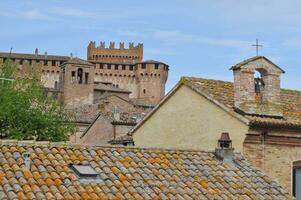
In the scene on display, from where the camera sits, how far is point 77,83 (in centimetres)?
10169

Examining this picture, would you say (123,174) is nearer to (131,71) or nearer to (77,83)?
(77,83)

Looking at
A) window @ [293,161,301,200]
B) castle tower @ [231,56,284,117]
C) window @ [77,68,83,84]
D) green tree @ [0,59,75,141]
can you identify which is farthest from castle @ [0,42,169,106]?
window @ [293,161,301,200]

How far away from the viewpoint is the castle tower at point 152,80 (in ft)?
403

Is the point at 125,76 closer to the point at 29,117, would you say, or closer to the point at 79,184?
the point at 29,117

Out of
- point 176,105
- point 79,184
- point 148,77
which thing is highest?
point 148,77

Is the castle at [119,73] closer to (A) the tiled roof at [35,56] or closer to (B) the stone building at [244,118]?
(A) the tiled roof at [35,56]

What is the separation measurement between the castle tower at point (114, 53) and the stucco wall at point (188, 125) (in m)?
117

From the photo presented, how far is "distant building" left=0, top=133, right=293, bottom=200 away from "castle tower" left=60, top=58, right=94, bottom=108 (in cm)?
8375

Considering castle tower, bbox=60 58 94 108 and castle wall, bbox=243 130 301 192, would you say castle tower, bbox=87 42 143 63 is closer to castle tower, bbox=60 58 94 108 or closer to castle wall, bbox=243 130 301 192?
castle tower, bbox=60 58 94 108

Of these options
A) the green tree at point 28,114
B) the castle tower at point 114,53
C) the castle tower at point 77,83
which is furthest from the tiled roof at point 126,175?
the castle tower at point 114,53

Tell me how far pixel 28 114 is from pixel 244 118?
Answer: 22216 mm

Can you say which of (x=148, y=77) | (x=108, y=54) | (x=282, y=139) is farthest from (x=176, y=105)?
(x=108, y=54)

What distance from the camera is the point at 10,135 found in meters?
37.9

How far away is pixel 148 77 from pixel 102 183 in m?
109
